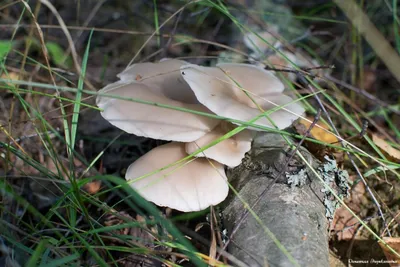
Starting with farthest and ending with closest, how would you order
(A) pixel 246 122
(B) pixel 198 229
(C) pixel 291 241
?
(B) pixel 198 229
(A) pixel 246 122
(C) pixel 291 241

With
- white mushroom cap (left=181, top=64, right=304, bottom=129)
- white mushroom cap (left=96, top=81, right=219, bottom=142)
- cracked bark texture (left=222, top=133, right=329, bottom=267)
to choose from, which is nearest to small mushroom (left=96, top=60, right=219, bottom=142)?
white mushroom cap (left=96, top=81, right=219, bottom=142)

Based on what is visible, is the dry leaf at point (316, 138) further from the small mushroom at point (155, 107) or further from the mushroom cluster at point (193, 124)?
the small mushroom at point (155, 107)

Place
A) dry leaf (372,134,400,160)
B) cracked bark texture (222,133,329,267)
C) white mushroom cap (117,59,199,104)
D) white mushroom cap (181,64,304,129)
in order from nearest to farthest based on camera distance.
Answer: cracked bark texture (222,133,329,267), white mushroom cap (181,64,304,129), white mushroom cap (117,59,199,104), dry leaf (372,134,400,160)

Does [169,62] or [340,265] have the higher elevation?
[169,62]

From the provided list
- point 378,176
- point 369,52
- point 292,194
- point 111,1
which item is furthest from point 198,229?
point 111,1

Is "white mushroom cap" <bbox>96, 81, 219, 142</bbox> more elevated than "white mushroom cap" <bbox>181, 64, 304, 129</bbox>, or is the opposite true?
"white mushroom cap" <bbox>181, 64, 304, 129</bbox>

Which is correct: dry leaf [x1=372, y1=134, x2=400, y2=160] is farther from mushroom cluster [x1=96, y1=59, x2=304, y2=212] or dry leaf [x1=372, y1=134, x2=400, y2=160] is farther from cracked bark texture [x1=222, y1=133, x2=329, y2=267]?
mushroom cluster [x1=96, y1=59, x2=304, y2=212]

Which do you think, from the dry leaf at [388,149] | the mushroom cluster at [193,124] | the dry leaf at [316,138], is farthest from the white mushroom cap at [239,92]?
the dry leaf at [388,149]

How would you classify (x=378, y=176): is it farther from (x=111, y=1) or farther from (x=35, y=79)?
(x=111, y=1)
